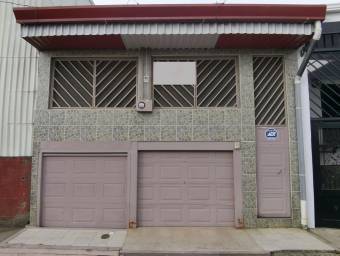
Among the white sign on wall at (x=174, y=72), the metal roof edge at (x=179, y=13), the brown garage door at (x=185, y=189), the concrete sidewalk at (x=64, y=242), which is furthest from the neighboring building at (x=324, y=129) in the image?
the concrete sidewalk at (x=64, y=242)

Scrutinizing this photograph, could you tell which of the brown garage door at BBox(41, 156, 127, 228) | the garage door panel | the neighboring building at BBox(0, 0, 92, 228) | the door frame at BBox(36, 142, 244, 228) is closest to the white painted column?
the door frame at BBox(36, 142, 244, 228)

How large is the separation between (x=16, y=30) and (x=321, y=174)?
27.6 ft

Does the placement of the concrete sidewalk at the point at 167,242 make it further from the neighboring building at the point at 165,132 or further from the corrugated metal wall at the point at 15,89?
the corrugated metal wall at the point at 15,89

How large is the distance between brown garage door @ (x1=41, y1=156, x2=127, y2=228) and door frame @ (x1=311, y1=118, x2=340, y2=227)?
4552mm

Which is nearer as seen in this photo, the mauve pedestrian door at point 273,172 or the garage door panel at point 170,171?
the mauve pedestrian door at point 273,172

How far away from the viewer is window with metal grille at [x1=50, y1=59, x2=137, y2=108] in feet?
30.3

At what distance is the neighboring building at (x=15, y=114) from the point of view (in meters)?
8.99

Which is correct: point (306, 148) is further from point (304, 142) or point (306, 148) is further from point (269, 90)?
point (269, 90)

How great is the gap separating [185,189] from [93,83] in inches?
136

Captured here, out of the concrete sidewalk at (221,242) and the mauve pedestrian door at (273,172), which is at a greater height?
the mauve pedestrian door at (273,172)

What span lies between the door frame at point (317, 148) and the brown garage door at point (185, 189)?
199 cm

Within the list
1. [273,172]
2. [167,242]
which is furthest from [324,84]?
[167,242]

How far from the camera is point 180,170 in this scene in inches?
356

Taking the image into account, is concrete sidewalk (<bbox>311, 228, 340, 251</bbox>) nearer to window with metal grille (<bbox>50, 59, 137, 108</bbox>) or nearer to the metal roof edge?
the metal roof edge
